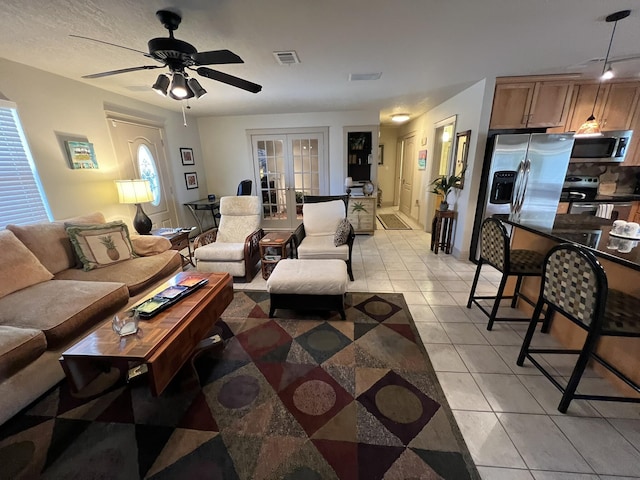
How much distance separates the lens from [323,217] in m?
3.57

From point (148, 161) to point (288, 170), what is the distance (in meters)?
2.54

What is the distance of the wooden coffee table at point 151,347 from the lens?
1.32 metres

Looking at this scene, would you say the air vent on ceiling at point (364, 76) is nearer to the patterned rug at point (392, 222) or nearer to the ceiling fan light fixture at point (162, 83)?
the ceiling fan light fixture at point (162, 83)

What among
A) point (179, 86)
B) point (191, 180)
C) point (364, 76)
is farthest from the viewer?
point (191, 180)

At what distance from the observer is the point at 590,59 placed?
2576 millimetres

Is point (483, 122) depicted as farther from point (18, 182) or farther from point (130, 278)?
point (18, 182)

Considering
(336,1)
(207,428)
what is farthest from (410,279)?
(336,1)

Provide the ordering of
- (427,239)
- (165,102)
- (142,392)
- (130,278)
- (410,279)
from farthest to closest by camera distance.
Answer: (427,239) → (165,102) → (410,279) → (130,278) → (142,392)

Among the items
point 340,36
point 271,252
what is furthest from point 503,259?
point 271,252

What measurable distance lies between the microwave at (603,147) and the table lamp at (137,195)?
18.8 ft

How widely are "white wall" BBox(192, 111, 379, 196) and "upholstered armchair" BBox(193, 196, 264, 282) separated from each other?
210 cm

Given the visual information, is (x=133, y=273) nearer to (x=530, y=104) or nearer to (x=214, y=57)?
(x=214, y=57)

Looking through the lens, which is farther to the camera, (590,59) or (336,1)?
(590,59)

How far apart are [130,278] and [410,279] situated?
121 inches
